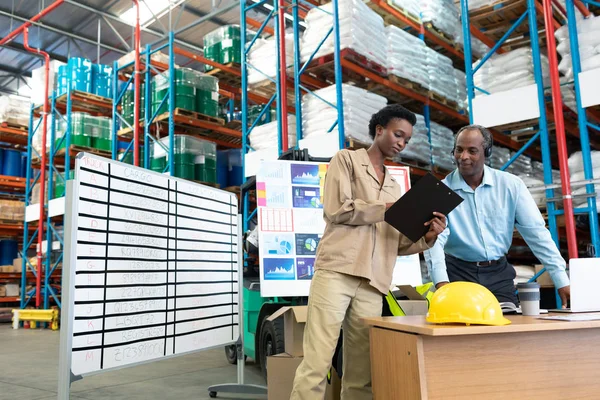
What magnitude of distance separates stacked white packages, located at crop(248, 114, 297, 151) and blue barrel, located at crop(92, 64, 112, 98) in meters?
5.66

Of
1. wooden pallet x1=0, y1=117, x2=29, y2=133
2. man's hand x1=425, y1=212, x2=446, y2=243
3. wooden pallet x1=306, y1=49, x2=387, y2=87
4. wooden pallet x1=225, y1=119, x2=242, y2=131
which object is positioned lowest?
man's hand x1=425, y1=212, x2=446, y2=243

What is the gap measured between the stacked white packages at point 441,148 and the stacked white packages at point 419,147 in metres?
0.26

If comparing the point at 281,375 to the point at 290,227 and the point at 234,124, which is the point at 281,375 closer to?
the point at 290,227

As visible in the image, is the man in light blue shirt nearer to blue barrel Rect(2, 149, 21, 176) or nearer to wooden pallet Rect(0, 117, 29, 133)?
wooden pallet Rect(0, 117, 29, 133)

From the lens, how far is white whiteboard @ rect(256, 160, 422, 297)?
15.5 feet

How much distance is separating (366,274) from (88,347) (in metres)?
1.59

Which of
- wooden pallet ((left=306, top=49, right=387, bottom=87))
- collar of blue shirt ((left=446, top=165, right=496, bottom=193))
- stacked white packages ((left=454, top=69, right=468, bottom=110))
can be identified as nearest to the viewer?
collar of blue shirt ((left=446, top=165, right=496, bottom=193))

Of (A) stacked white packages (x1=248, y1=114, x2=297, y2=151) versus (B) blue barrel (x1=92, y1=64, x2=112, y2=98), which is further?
(B) blue barrel (x1=92, y1=64, x2=112, y2=98)

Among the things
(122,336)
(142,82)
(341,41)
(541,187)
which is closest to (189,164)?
(142,82)

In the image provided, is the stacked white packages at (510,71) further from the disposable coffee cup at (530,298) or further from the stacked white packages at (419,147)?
the disposable coffee cup at (530,298)

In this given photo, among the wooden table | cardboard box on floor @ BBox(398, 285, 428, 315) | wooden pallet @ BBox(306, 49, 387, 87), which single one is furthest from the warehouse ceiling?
the wooden table

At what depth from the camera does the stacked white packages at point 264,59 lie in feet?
26.8

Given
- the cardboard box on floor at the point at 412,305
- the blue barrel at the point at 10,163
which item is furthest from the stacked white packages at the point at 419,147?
the blue barrel at the point at 10,163

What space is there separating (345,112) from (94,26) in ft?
42.6
